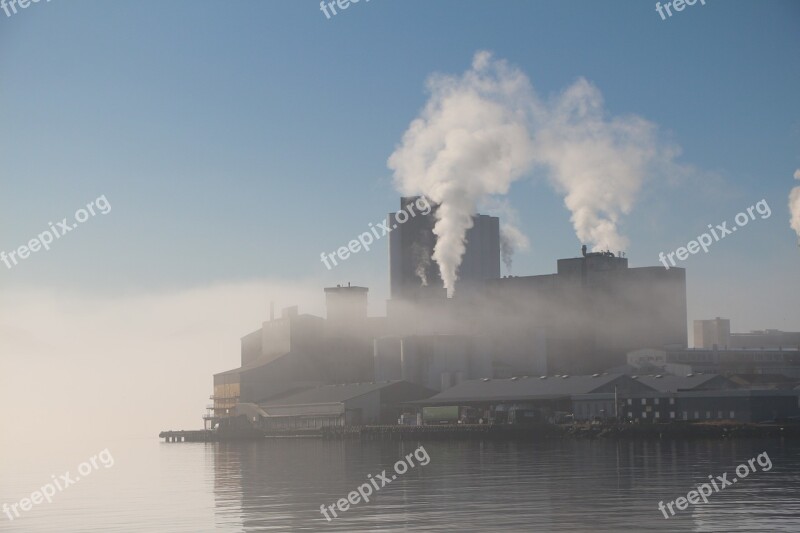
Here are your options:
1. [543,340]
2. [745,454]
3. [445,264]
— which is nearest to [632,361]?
[543,340]

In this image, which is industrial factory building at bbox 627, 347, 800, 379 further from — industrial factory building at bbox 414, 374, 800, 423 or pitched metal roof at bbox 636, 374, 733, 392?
industrial factory building at bbox 414, 374, 800, 423

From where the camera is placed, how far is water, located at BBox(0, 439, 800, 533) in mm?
49750

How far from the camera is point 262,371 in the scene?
190 meters

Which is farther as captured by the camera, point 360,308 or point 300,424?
point 360,308

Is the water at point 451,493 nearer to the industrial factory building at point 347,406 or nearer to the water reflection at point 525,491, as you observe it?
the water reflection at point 525,491

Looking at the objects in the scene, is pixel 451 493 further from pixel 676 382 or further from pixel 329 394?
pixel 329 394

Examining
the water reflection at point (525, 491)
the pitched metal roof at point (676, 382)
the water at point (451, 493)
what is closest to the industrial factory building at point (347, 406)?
the pitched metal roof at point (676, 382)

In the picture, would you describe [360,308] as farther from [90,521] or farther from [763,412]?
[90,521]

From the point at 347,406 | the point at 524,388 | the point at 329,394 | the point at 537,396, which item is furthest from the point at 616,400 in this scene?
the point at 329,394

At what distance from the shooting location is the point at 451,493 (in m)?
63.2

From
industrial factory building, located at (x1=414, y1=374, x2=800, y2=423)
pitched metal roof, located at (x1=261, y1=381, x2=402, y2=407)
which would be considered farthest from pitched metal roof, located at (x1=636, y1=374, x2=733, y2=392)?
pitched metal roof, located at (x1=261, y1=381, x2=402, y2=407)

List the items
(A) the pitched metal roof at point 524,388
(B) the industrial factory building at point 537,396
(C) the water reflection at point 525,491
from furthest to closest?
1. (A) the pitched metal roof at point 524,388
2. (B) the industrial factory building at point 537,396
3. (C) the water reflection at point 525,491

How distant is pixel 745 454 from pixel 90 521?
49327 millimetres

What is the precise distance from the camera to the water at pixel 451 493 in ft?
163
